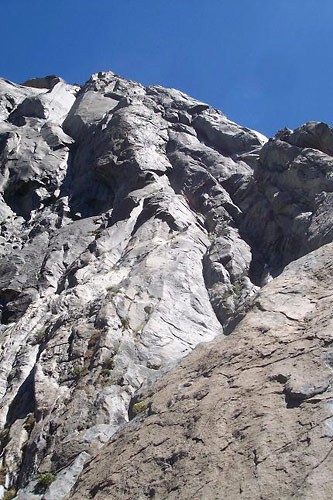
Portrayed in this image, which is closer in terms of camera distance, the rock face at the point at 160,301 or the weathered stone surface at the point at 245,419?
the weathered stone surface at the point at 245,419

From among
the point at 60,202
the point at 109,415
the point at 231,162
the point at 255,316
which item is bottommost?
the point at 109,415

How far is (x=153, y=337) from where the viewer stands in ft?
80.7

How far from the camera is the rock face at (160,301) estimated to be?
36.6ft

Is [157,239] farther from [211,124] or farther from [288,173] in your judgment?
[211,124]

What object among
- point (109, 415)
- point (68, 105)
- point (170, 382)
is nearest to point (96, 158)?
point (68, 105)

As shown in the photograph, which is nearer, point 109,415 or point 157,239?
point 109,415

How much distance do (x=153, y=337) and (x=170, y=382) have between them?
10.0 metres

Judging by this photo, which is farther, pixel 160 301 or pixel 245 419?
pixel 160 301

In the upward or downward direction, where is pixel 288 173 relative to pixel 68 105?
downward

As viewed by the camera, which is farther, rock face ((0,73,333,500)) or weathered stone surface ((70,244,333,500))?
rock face ((0,73,333,500))

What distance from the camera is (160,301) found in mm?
27391

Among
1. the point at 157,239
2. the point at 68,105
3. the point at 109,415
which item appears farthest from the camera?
the point at 68,105

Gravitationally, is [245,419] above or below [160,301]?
Result: below

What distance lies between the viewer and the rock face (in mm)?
11141
